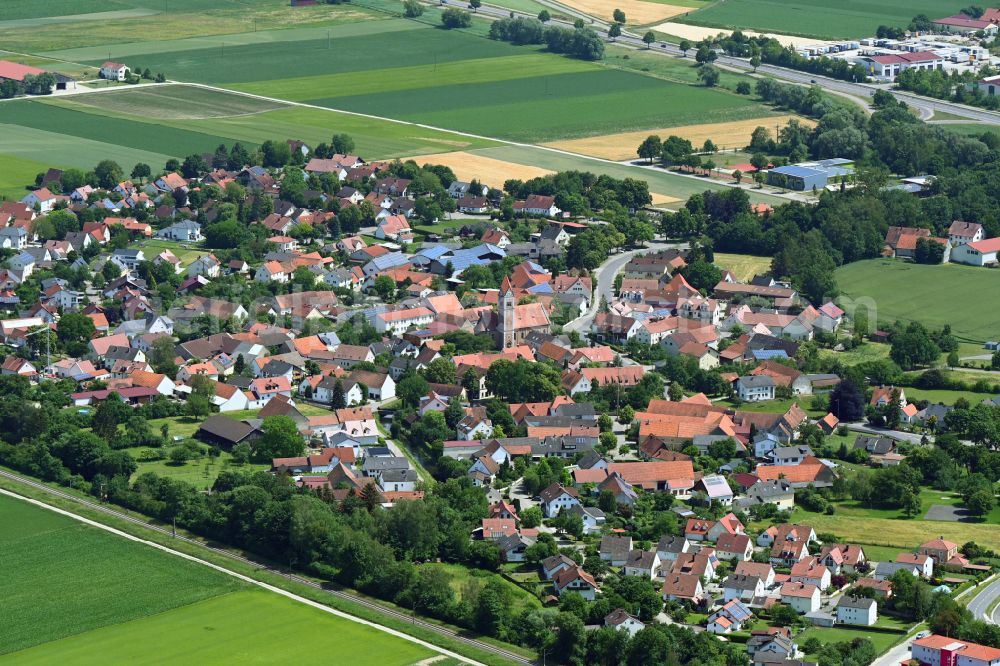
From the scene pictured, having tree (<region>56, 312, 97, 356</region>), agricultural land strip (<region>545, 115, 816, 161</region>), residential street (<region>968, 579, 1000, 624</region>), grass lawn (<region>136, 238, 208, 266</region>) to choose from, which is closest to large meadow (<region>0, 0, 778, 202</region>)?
agricultural land strip (<region>545, 115, 816, 161</region>)

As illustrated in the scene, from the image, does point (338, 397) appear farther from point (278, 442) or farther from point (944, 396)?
point (944, 396)

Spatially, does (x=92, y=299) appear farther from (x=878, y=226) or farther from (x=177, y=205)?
(x=878, y=226)

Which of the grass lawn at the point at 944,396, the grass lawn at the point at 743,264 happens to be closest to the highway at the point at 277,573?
the grass lawn at the point at 944,396

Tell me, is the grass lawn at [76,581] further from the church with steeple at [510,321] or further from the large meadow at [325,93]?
the large meadow at [325,93]

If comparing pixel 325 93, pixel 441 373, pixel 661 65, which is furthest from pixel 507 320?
A: pixel 661 65

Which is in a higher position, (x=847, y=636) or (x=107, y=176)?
(x=107, y=176)

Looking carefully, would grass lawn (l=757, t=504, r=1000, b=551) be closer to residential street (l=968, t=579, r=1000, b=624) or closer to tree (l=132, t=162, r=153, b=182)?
residential street (l=968, t=579, r=1000, b=624)

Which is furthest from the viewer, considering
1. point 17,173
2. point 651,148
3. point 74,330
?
point 651,148
